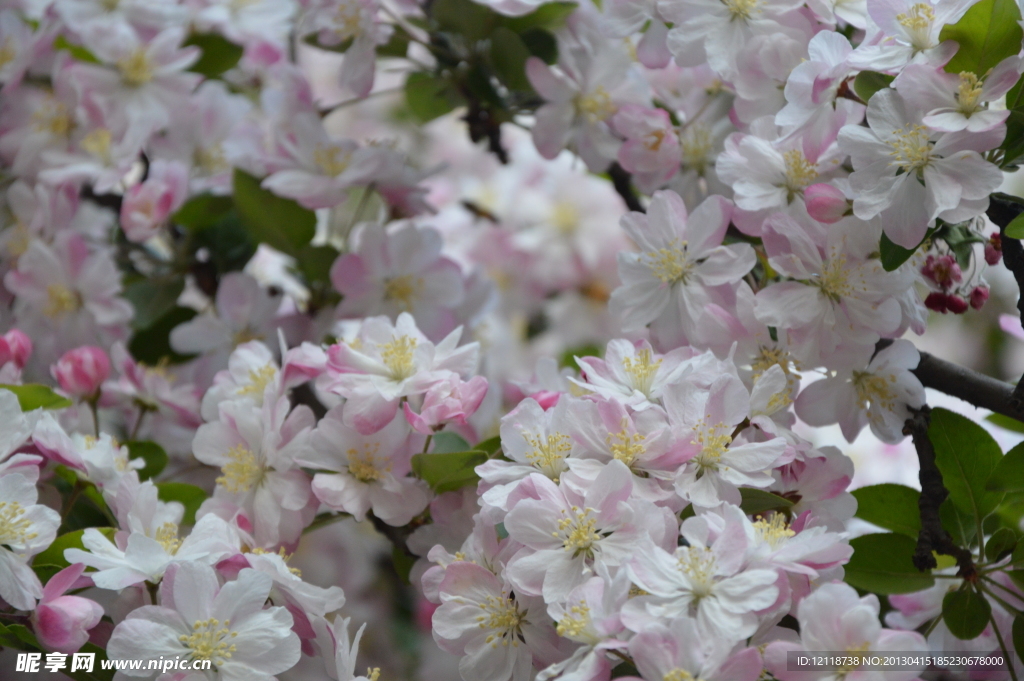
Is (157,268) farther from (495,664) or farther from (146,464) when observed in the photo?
(495,664)

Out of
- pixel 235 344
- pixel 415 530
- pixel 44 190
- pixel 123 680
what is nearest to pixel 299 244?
pixel 235 344

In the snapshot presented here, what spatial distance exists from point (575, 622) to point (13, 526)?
0.38 m

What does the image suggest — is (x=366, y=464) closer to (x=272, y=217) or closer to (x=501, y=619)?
(x=501, y=619)

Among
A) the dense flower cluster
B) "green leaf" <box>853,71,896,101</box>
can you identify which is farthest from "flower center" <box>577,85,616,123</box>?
"green leaf" <box>853,71,896,101</box>

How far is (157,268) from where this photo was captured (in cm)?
104

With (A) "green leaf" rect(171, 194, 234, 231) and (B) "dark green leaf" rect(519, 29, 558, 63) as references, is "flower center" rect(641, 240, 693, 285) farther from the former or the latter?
(A) "green leaf" rect(171, 194, 234, 231)

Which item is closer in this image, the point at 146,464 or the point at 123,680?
the point at 123,680

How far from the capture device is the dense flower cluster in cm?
56

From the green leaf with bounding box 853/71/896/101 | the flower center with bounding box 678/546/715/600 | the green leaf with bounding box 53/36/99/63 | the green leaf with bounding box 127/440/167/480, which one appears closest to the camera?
the flower center with bounding box 678/546/715/600

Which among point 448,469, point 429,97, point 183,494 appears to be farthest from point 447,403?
point 429,97

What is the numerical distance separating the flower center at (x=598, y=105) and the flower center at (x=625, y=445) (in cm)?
39

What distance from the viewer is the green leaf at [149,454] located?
824 millimetres

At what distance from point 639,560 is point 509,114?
0.56 m

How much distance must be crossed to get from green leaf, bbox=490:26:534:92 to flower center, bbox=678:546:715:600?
545mm
